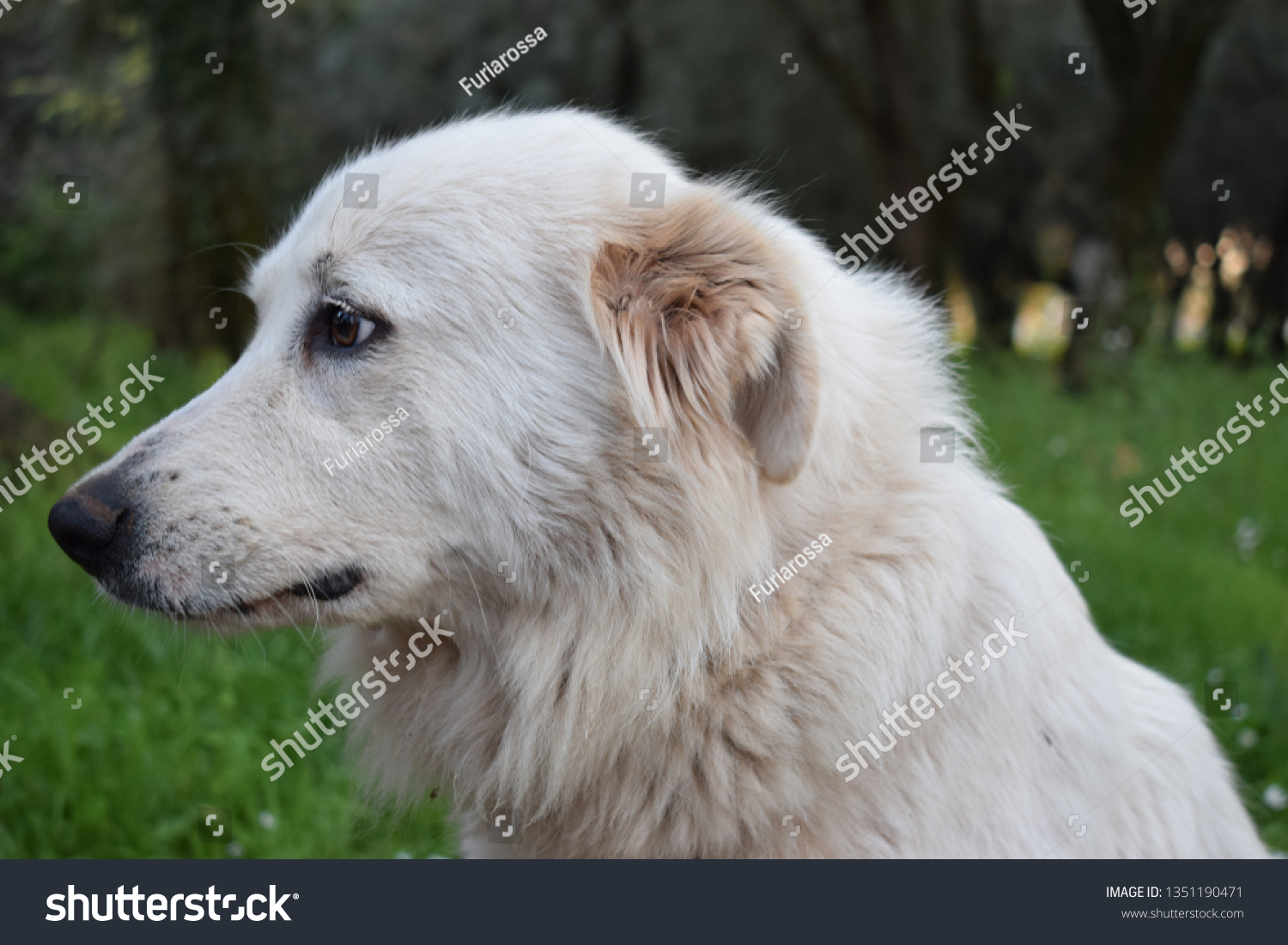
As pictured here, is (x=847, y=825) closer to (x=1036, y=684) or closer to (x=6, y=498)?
(x=1036, y=684)

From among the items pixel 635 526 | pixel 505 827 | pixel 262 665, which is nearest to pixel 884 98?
pixel 262 665

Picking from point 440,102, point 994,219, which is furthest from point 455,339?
point 994,219

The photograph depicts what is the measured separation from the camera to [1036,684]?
2.48 meters

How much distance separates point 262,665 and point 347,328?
2.51 metres

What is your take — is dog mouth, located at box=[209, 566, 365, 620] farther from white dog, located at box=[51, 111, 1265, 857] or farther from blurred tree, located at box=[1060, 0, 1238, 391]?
blurred tree, located at box=[1060, 0, 1238, 391]

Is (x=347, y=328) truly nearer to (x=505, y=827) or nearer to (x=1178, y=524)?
(x=505, y=827)

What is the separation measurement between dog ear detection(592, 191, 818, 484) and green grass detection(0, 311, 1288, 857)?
1276 millimetres

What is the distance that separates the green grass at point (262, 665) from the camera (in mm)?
3566

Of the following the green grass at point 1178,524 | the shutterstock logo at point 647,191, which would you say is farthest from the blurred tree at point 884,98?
the shutterstock logo at point 647,191

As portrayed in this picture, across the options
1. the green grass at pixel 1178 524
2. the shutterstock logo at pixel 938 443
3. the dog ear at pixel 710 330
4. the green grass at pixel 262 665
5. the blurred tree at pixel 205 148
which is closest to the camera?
the dog ear at pixel 710 330

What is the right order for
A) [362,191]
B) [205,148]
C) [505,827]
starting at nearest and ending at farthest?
[362,191] < [505,827] < [205,148]

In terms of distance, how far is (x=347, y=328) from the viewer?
98.0 inches

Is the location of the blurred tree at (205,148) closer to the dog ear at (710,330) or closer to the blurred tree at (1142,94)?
the dog ear at (710,330)

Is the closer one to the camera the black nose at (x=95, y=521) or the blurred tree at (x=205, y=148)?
the black nose at (x=95, y=521)
